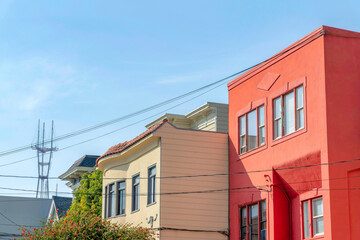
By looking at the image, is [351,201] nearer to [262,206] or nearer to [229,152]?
[262,206]

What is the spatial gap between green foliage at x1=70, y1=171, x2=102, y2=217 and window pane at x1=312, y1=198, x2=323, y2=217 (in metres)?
21.7

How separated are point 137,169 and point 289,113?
9.42 m

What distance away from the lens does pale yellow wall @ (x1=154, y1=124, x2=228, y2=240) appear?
3027 centimetres

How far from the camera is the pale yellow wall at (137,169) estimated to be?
31305 millimetres

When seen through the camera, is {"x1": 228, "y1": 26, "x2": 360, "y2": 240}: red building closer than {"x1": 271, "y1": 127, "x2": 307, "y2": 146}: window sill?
Yes

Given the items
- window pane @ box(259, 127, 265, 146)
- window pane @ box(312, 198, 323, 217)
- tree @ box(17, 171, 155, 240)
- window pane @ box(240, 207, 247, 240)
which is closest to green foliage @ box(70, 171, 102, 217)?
tree @ box(17, 171, 155, 240)

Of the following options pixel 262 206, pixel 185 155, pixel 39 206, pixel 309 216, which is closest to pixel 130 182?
pixel 185 155

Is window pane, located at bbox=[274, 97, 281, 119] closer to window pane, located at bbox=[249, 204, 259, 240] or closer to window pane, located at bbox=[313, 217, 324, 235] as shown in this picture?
window pane, located at bbox=[249, 204, 259, 240]

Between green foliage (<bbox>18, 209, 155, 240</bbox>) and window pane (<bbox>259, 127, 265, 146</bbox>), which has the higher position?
window pane (<bbox>259, 127, 265, 146</bbox>)

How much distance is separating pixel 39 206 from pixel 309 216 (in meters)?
45.1

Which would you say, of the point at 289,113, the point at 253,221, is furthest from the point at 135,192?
the point at 289,113

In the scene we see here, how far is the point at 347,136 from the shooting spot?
24453mm

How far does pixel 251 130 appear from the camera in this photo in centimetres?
2967

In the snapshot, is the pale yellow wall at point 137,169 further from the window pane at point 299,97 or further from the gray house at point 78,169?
the gray house at point 78,169
